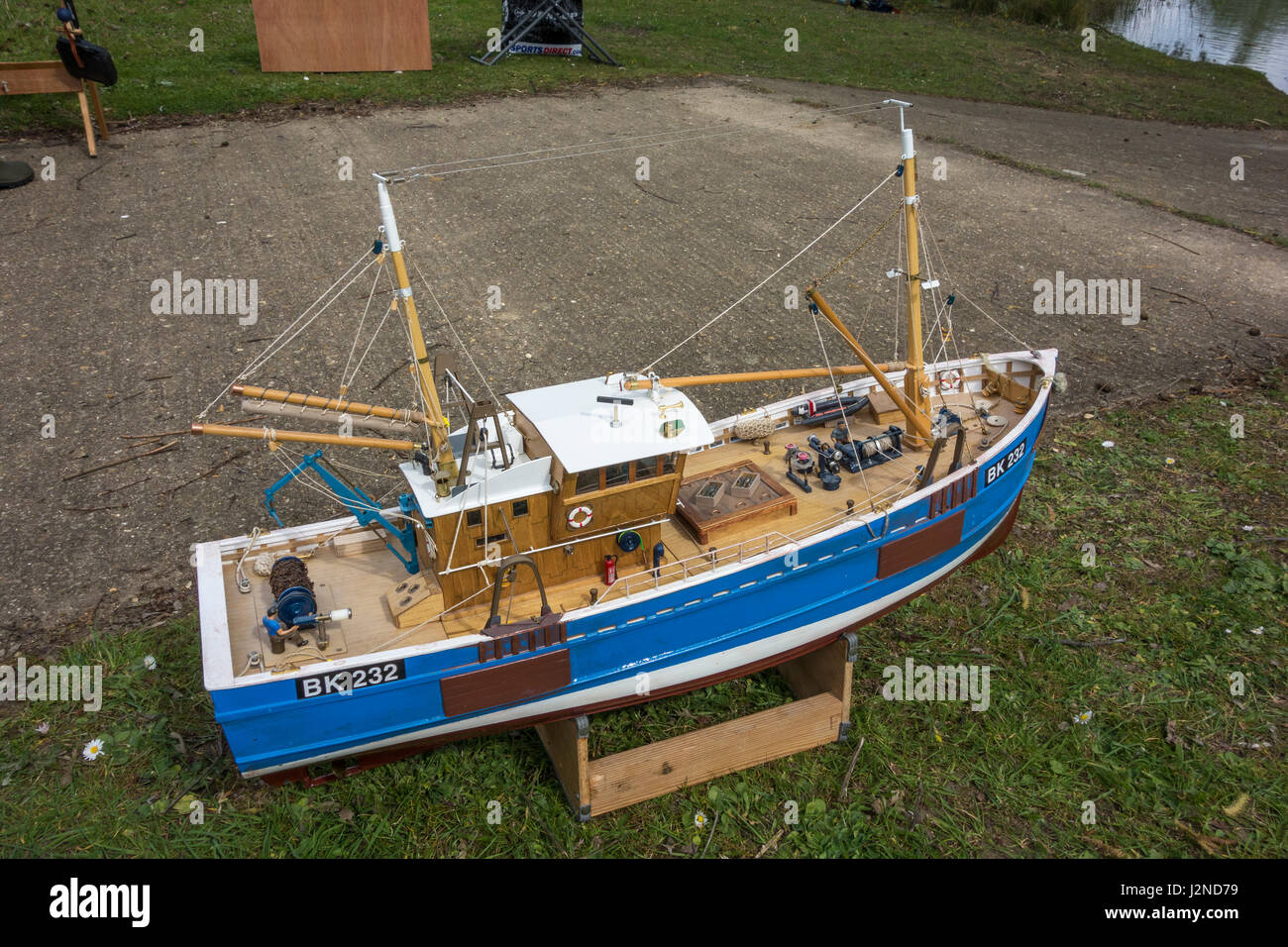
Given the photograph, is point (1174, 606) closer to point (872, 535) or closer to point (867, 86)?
point (872, 535)

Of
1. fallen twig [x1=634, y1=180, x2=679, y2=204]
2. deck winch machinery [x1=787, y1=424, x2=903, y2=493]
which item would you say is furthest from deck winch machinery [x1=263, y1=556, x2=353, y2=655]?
fallen twig [x1=634, y1=180, x2=679, y2=204]

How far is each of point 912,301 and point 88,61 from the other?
1987 centimetres

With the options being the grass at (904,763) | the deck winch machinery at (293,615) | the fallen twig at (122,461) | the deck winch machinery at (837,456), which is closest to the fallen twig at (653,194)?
the deck winch machinery at (837,456)

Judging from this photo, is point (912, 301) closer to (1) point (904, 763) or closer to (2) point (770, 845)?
(1) point (904, 763)

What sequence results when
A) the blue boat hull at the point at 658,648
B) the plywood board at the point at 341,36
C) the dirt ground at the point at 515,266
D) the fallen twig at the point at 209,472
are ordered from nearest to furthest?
the blue boat hull at the point at 658,648
the fallen twig at the point at 209,472
the dirt ground at the point at 515,266
the plywood board at the point at 341,36

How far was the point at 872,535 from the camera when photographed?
9.52 metres

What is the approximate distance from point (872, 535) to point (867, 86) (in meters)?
24.8

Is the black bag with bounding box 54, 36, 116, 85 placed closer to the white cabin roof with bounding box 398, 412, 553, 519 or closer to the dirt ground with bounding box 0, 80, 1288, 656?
the dirt ground with bounding box 0, 80, 1288, 656

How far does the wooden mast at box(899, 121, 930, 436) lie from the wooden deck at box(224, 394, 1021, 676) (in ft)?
2.29

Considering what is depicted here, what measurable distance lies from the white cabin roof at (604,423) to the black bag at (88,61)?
18.1 metres

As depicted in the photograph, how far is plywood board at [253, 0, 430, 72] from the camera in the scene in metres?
26.9

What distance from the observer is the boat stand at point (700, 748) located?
8.70 meters

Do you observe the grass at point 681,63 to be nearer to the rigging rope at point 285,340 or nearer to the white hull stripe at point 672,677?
the rigging rope at point 285,340

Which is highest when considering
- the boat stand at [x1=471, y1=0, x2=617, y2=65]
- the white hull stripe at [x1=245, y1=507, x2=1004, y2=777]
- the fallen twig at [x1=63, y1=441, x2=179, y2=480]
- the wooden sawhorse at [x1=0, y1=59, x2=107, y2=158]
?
the boat stand at [x1=471, y1=0, x2=617, y2=65]
